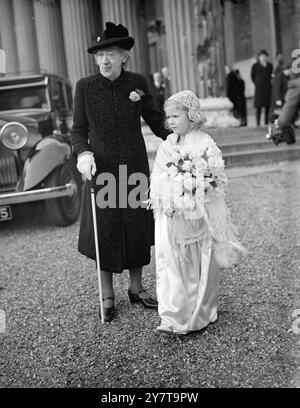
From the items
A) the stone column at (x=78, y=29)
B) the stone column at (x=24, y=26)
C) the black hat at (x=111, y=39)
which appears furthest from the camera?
the stone column at (x=24, y=26)

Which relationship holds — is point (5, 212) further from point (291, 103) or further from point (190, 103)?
point (291, 103)

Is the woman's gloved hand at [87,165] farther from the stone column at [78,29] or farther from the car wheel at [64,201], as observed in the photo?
the car wheel at [64,201]

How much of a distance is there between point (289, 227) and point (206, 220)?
2.49 metres

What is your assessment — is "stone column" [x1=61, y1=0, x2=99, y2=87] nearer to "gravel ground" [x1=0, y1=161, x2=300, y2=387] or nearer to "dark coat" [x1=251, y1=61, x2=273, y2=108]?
"gravel ground" [x1=0, y1=161, x2=300, y2=387]

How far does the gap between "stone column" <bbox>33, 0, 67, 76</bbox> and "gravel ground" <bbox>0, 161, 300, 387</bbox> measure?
1.84 metres

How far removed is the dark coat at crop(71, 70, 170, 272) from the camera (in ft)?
9.93

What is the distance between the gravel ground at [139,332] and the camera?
2379 mm

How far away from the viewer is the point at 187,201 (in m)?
2.61

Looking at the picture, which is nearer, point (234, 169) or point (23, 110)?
point (23, 110)

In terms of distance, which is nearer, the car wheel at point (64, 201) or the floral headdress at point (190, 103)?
the floral headdress at point (190, 103)

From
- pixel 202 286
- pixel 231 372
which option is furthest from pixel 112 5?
pixel 231 372

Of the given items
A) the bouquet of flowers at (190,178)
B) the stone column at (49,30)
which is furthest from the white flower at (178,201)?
the stone column at (49,30)

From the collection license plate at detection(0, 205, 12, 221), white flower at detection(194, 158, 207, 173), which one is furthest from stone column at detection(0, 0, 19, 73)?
white flower at detection(194, 158, 207, 173)
